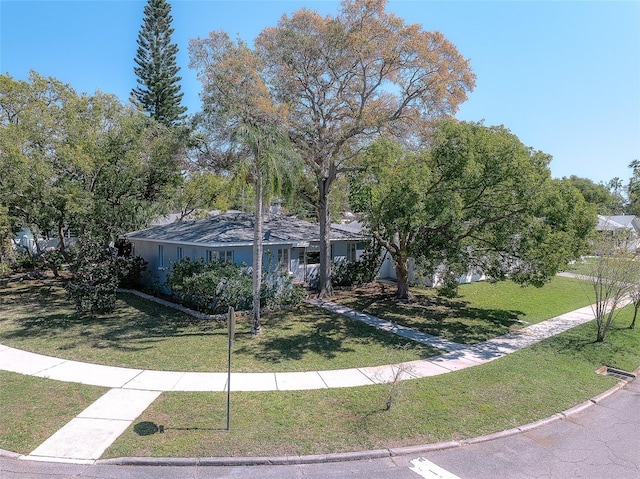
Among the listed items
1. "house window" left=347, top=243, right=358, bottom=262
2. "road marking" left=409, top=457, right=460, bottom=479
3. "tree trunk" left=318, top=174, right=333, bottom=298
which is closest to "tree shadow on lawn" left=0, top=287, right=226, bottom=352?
"tree trunk" left=318, top=174, right=333, bottom=298

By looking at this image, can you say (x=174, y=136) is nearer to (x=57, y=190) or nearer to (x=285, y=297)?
(x=57, y=190)

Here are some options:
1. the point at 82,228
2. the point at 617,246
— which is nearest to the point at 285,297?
the point at 82,228

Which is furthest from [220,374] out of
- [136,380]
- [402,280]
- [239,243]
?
[402,280]

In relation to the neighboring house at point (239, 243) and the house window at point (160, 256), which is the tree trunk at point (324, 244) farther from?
the house window at point (160, 256)

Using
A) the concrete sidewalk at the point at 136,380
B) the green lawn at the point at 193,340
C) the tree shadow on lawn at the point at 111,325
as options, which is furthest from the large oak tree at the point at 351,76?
the concrete sidewalk at the point at 136,380

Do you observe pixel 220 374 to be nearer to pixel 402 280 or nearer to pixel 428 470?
pixel 428 470
